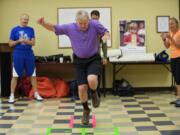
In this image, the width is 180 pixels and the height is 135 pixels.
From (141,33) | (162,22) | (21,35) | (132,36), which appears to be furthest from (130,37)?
(21,35)

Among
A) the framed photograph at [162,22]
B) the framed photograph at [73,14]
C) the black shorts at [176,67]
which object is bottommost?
the black shorts at [176,67]

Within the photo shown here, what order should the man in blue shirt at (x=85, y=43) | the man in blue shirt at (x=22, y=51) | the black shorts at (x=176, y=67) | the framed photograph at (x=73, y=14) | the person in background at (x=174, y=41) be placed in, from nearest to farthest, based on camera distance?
the man in blue shirt at (x=85, y=43)
the person in background at (x=174, y=41)
the black shorts at (x=176, y=67)
the man in blue shirt at (x=22, y=51)
the framed photograph at (x=73, y=14)

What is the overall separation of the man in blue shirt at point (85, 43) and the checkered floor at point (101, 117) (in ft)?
1.98

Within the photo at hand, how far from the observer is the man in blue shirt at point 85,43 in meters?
4.77

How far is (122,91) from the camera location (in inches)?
305

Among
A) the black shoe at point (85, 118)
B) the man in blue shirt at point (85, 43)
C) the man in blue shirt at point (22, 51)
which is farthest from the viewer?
the man in blue shirt at point (22, 51)

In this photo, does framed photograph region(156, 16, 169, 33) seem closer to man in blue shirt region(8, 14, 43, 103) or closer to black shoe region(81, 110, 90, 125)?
man in blue shirt region(8, 14, 43, 103)

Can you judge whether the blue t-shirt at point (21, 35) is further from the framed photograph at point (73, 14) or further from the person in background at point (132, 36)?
the person in background at point (132, 36)

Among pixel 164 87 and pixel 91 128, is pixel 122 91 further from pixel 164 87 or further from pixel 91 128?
pixel 91 128

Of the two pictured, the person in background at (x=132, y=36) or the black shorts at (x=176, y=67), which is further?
the person in background at (x=132, y=36)

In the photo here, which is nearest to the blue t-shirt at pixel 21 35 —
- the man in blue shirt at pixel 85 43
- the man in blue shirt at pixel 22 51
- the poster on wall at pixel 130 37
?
the man in blue shirt at pixel 22 51

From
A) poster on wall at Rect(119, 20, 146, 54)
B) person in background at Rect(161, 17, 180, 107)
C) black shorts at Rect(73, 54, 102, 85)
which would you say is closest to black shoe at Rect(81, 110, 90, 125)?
black shorts at Rect(73, 54, 102, 85)

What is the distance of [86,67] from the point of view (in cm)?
496

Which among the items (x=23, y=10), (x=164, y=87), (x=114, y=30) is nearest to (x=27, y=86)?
(x=23, y=10)
